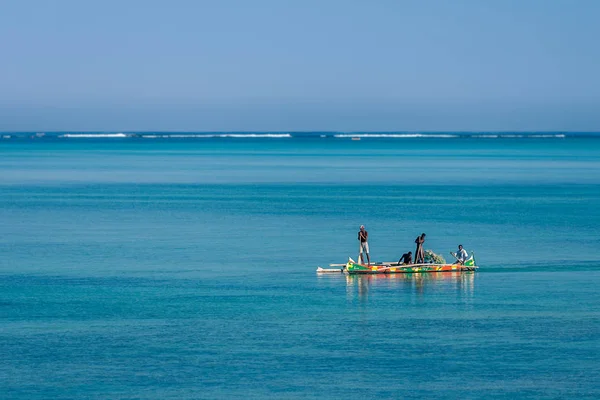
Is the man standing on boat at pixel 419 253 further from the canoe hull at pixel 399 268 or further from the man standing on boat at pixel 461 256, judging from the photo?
the man standing on boat at pixel 461 256

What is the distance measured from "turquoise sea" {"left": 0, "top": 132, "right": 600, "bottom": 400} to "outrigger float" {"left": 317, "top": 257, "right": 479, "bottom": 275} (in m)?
0.64

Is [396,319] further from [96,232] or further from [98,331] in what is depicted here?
[96,232]

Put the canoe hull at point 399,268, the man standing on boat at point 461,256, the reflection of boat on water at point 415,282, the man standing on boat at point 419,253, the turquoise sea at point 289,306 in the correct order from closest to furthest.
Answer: the turquoise sea at point 289,306
the reflection of boat on water at point 415,282
the canoe hull at point 399,268
the man standing on boat at point 419,253
the man standing on boat at point 461,256

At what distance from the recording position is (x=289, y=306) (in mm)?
37844

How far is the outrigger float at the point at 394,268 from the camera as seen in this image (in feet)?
147

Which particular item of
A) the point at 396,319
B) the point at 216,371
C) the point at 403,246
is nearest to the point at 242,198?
the point at 403,246

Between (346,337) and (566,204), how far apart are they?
5457cm

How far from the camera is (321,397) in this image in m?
27.0

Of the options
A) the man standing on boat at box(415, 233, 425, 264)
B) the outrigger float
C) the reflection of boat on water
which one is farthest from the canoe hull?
the man standing on boat at box(415, 233, 425, 264)

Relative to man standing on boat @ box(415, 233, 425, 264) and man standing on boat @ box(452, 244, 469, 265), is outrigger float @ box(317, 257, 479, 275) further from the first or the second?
man standing on boat @ box(415, 233, 425, 264)

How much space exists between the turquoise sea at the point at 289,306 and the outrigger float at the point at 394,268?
0.64 metres

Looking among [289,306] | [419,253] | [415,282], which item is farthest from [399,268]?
[289,306]

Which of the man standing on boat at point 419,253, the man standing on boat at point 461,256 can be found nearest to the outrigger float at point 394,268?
the man standing on boat at point 461,256

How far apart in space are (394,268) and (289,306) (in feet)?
27.5
